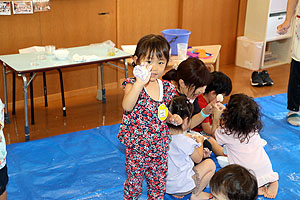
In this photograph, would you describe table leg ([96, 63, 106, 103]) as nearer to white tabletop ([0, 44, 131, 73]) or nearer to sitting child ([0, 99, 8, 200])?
white tabletop ([0, 44, 131, 73])

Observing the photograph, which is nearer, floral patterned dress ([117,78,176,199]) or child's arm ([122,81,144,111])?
child's arm ([122,81,144,111])

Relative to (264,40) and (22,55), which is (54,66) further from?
(264,40)

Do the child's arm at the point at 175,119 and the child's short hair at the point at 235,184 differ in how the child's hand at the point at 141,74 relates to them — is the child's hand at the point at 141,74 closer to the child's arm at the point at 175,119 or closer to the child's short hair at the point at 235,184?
the child's arm at the point at 175,119

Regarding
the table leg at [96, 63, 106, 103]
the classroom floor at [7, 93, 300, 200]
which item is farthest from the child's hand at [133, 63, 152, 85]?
the table leg at [96, 63, 106, 103]

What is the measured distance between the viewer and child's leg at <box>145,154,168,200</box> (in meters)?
2.18

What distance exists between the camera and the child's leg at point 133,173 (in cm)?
215

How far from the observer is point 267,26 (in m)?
5.10

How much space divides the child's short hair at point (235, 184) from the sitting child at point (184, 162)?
614 mm

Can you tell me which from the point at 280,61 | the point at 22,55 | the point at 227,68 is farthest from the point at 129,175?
the point at 280,61

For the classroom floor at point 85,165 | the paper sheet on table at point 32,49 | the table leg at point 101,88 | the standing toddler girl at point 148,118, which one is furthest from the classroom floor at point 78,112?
the standing toddler girl at point 148,118

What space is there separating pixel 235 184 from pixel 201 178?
856 millimetres

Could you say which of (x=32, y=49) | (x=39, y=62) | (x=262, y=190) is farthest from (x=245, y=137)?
(x=32, y=49)

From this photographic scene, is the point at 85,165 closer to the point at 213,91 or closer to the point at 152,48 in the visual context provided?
the point at 213,91

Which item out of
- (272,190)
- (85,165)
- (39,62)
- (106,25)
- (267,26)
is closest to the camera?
(272,190)
